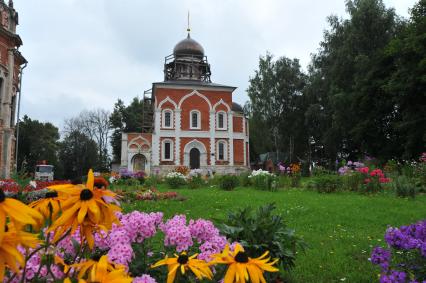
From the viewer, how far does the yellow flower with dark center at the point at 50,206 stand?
1530mm

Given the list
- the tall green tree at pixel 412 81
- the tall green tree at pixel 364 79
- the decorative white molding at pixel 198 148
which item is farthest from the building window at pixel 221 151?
the tall green tree at pixel 412 81

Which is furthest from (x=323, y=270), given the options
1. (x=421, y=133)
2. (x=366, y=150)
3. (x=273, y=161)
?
(x=273, y=161)

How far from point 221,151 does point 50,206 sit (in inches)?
1412

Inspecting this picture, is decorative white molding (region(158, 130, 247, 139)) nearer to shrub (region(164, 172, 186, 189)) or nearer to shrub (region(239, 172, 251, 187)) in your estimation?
shrub (region(164, 172, 186, 189))

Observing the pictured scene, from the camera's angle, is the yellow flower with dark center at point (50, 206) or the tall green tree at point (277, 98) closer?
the yellow flower with dark center at point (50, 206)

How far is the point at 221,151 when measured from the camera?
123ft

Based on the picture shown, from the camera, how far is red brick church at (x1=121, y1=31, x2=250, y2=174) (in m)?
36.2

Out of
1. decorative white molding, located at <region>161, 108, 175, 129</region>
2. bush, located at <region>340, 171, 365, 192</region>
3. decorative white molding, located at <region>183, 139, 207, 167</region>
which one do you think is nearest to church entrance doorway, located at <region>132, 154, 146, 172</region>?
decorative white molding, located at <region>161, 108, 175, 129</region>

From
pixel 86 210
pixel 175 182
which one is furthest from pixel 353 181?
pixel 86 210

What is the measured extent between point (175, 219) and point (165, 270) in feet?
1.02

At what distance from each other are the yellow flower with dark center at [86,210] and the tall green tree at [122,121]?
54.9m

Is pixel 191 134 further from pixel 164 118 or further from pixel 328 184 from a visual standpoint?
pixel 328 184

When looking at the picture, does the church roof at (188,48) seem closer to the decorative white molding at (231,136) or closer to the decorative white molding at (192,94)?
the decorative white molding at (192,94)

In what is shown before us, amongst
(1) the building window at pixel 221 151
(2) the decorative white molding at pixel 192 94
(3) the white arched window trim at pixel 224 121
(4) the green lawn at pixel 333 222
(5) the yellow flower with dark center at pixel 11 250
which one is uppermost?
(2) the decorative white molding at pixel 192 94
